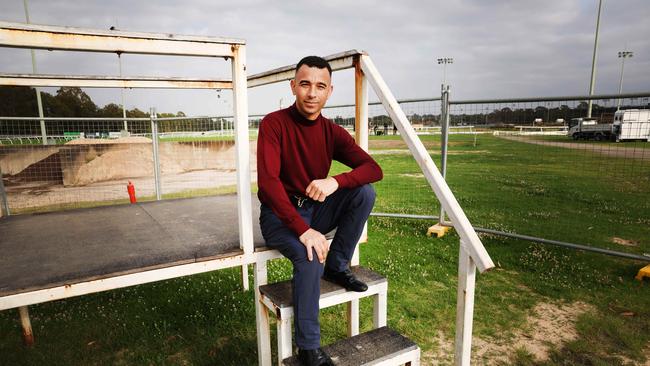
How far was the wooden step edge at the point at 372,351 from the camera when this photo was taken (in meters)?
1.89

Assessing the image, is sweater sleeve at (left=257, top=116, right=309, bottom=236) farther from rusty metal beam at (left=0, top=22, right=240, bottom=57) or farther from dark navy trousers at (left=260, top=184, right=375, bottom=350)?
rusty metal beam at (left=0, top=22, right=240, bottom=57)

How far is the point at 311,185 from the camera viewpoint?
2.14 meters

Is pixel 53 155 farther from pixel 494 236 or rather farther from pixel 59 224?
pixel 494 236

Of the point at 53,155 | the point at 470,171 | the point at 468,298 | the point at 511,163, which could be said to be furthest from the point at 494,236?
the point at 511,163

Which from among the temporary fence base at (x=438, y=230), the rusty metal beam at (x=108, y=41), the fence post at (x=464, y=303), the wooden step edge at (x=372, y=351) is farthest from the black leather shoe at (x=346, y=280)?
the temporary fence base at (x=438, y=230)

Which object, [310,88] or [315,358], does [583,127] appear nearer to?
[310,88]

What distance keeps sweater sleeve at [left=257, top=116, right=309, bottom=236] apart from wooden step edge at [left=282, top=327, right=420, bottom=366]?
676 mm

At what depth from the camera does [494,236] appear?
5730mm

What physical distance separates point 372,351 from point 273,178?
1096 millimetres

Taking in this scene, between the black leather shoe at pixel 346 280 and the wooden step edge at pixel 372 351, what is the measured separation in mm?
277

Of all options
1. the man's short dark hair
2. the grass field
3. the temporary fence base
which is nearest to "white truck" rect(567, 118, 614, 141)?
the grass field

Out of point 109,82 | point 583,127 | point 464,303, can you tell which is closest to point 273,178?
point 464,303

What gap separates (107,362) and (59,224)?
1487 millimetres

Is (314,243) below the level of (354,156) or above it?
below
